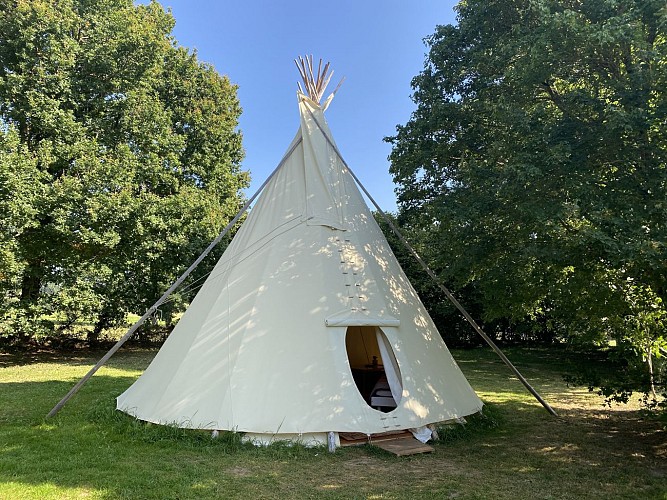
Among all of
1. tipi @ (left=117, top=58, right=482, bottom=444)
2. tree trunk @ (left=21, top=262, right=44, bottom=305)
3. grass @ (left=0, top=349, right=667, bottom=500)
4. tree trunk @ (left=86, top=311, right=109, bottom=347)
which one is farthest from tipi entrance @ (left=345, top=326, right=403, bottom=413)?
tree trunk @ (left=86, top=311, right=109, bottom=347)

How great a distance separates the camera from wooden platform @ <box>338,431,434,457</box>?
6148mm

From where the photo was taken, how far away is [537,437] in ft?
23.2

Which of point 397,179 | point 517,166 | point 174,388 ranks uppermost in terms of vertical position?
point 397,179

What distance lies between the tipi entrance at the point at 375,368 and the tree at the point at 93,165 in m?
8.48

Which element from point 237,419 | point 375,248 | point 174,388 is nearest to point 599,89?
point 375,248

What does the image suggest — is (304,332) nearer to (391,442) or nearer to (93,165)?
(391,442)

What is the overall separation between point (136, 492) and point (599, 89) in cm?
806

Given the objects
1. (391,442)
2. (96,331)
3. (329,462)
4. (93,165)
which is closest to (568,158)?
(391,442)

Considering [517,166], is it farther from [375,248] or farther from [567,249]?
[375,248]

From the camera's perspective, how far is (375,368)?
32.4ft

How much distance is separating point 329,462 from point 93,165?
12.4 m

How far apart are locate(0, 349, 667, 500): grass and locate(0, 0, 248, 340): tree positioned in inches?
271

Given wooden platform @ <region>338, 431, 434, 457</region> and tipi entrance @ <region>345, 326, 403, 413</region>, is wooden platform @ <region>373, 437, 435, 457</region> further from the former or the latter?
tipi entrance @ <region>345, 326, 403, 413</region>

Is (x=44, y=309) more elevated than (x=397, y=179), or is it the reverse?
(x=397, y=179)
